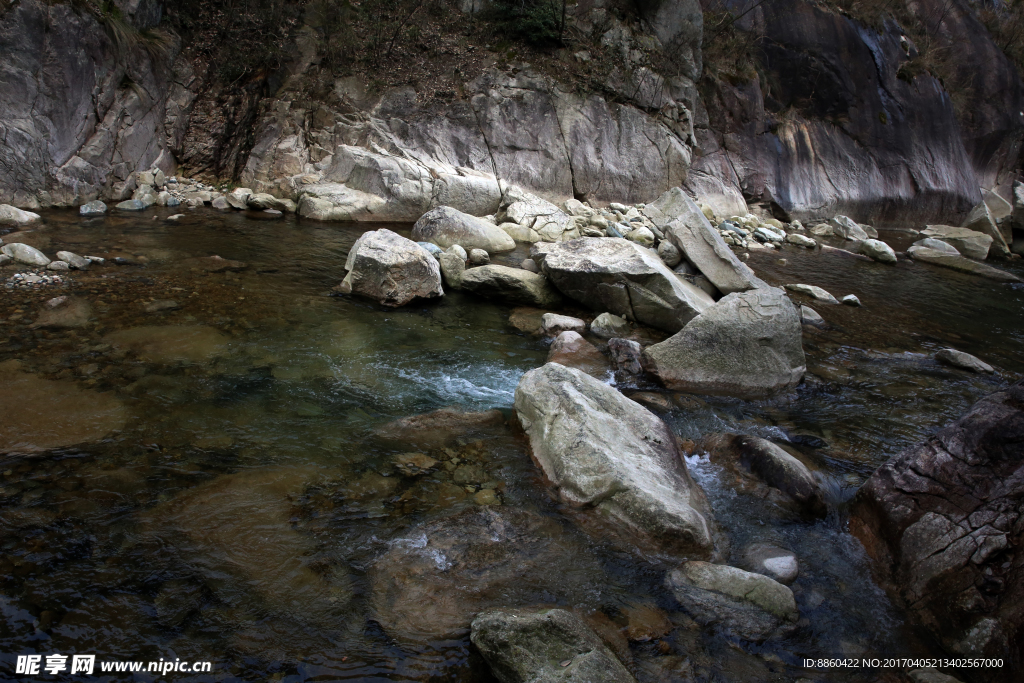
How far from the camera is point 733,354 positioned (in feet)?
18.3

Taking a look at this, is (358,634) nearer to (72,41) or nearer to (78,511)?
(78,511)

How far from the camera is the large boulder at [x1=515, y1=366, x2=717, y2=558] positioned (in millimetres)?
3242

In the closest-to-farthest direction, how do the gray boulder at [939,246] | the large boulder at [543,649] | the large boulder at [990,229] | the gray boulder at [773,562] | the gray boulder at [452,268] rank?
1. the large boulder at [543,649]
2. the gray boulder at [773,562]
3. the gray boulder at [452,268]
4. the gray boulder at [939,246]
5. the large boulder at [990,229]

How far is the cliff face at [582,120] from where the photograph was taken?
10.6 m

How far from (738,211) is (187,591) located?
1816 centimetres

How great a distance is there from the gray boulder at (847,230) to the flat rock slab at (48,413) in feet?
61.8

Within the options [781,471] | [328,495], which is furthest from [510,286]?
[328,495]

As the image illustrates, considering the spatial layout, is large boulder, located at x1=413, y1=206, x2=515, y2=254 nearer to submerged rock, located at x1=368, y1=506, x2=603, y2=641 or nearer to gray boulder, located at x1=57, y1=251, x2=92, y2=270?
gray boulder, located at x1=57, y1=251, x2=92, y2=270

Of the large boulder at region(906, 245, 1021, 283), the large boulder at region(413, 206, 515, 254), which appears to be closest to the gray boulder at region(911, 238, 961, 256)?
the large boulder at region(906, 245, 1021, 283)

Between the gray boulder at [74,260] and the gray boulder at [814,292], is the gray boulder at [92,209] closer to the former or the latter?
the gray boulder at [74,260]

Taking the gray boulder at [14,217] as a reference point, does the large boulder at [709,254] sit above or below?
above

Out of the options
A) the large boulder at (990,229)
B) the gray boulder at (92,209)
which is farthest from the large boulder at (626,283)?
the large boulder at (990,229)

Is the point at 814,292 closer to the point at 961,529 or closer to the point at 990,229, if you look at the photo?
the point at 961,529

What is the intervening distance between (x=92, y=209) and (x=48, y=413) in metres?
8.06
